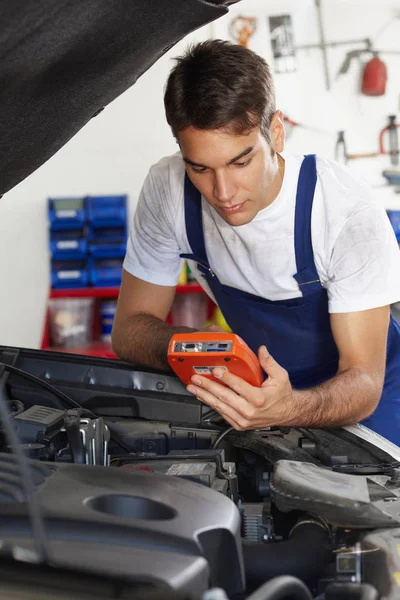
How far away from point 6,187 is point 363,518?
0.68 metres

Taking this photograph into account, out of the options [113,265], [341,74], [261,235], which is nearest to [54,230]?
[113,265]

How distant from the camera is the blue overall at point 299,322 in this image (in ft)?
5.40

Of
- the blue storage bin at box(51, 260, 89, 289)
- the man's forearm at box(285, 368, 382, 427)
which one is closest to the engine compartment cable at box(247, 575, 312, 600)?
the man's forearm at box(285, 368, 382, 427)

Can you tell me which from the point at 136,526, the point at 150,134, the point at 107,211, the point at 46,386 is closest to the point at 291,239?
the point at 46,386

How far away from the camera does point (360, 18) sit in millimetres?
3959

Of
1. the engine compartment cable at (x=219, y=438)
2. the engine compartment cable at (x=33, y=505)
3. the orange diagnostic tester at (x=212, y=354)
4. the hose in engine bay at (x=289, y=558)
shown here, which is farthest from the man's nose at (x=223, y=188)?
the engine compartment cable at (x=33, y=505)

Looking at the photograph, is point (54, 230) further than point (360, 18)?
No

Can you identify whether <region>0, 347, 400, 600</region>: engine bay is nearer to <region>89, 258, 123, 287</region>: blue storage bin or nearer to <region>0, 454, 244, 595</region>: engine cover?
<region>0, 454, 244, 595</region>: engine cover

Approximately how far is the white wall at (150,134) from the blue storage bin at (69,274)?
197 mm

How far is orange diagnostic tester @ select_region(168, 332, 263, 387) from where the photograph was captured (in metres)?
1.27

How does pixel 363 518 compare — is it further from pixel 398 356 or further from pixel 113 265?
pixel 113 265

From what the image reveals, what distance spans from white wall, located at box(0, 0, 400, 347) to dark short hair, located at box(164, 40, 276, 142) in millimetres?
2378

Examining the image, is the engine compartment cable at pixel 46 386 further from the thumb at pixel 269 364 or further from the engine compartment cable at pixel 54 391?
the thumb at pixel 269 364

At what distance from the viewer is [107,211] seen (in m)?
3.60
